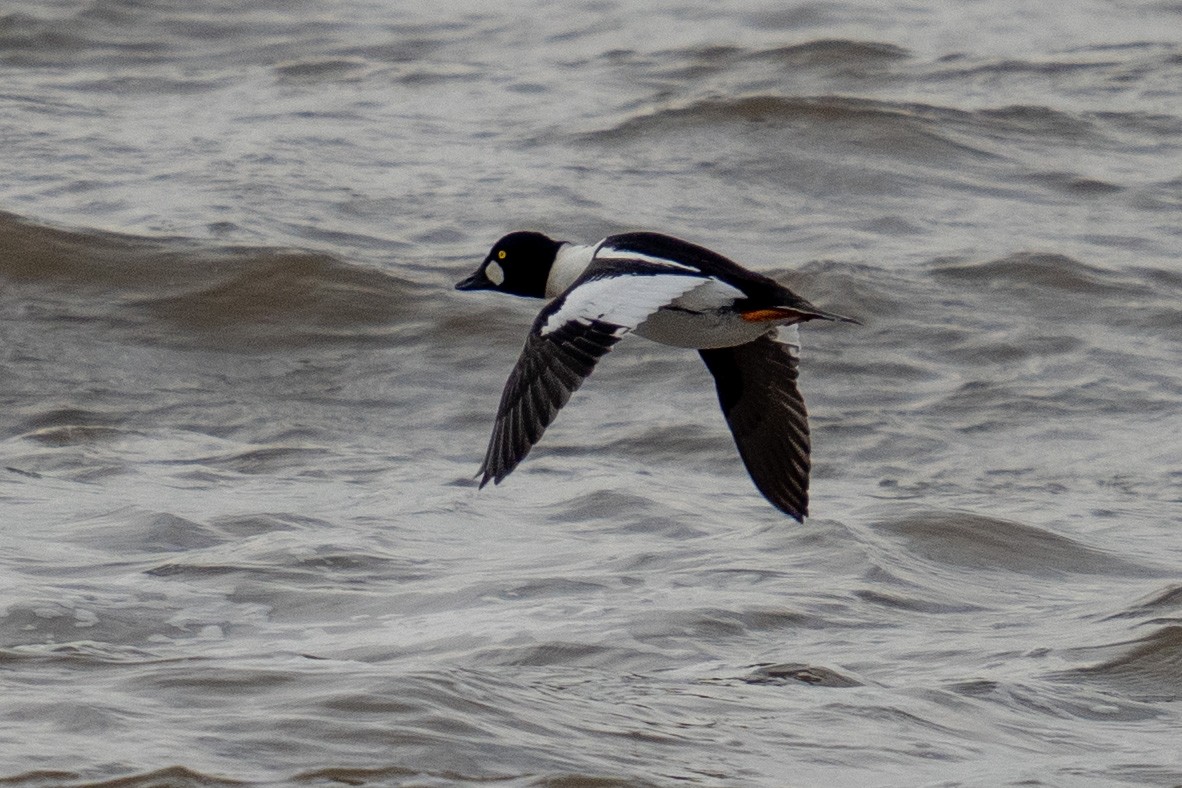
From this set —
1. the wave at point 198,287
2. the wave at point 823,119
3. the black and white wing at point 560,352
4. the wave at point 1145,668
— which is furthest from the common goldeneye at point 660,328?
the wave at point 823,119

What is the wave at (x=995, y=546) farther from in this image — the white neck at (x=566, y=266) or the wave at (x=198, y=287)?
the wave at (x=198, y=287)

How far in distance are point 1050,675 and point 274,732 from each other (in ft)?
6.43

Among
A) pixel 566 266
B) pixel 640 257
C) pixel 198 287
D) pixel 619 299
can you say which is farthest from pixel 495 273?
pixel 198 287

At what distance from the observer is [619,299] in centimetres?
470

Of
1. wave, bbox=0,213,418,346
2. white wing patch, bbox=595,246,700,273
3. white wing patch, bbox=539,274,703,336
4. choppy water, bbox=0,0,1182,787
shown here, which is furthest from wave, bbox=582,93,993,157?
white wing patch, bbox=539,274,703,336

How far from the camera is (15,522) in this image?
5691 millimetres

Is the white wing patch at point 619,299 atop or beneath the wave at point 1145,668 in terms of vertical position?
atop

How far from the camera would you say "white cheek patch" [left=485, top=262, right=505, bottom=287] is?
19.4 feet

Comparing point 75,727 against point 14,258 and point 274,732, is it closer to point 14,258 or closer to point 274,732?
point 274,732

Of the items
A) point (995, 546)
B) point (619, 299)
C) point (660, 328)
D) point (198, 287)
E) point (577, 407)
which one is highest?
point (619, 299)

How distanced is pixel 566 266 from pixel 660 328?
0.76 meters

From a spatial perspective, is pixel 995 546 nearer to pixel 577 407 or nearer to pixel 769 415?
pixel 769 415

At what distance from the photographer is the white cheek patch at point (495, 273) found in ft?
19.4

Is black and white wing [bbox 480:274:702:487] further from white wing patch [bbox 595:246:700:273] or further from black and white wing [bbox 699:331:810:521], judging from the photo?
black and white wing [bbox 699:331:810:521]
